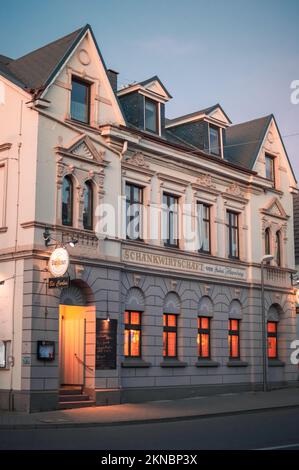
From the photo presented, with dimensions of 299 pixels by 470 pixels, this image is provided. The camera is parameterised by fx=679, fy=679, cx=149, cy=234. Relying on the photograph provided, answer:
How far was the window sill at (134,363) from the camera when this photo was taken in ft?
85.1

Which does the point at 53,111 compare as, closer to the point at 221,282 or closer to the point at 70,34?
the point at 70,34

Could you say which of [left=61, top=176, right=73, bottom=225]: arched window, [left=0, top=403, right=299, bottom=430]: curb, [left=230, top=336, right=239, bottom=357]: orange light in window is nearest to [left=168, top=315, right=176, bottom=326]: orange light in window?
[left=230, top=336, right=239, bottom=357]: orange light in window

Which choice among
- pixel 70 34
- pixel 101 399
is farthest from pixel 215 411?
pixel 70 34

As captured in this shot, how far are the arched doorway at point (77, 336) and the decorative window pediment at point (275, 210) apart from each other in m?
13.2

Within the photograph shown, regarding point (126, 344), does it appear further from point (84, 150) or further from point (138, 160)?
point (84, 150)

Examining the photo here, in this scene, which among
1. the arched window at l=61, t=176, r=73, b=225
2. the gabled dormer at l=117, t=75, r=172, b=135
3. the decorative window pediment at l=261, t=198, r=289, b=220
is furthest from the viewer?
the decorative window pediment at l=261, t=198, r=289, b=220

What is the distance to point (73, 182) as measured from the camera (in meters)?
24.8

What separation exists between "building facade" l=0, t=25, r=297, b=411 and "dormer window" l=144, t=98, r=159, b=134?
0.16ft

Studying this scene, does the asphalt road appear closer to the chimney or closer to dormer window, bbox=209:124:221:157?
the chimney

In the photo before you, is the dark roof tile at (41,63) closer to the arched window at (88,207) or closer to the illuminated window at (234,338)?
the arched window at (88,207)

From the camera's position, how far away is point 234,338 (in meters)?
32.2

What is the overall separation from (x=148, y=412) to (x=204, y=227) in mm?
11388

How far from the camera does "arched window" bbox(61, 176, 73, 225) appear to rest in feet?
80.1

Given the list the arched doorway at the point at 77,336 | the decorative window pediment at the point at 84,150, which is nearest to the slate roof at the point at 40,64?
the decorative window pediment at the point at 84,150
